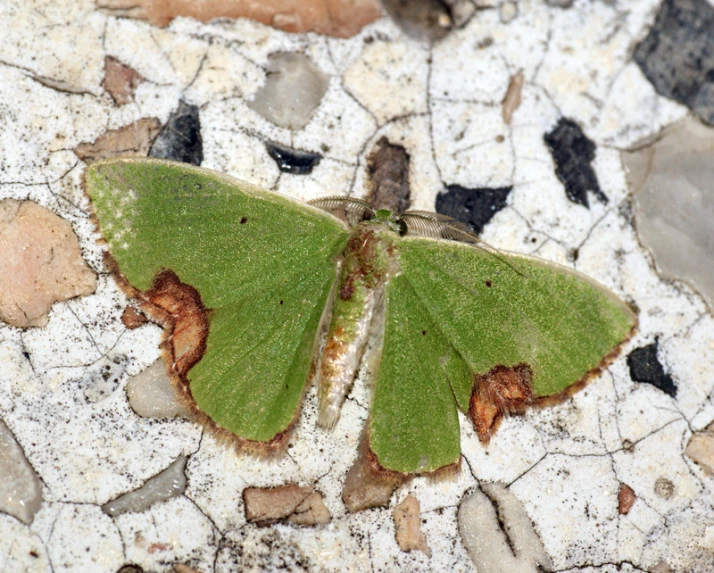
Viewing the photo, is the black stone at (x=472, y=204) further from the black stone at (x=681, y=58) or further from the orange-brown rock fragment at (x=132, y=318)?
the orange-brown rock fragment at (x=132, y=318)

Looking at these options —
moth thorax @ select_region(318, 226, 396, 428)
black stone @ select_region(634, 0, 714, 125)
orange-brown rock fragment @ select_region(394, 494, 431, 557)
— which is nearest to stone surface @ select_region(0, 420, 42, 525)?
moth thorax @ select_region(318, 226, 396, 428)

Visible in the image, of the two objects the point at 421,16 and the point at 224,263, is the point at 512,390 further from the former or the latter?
the point at 421,16

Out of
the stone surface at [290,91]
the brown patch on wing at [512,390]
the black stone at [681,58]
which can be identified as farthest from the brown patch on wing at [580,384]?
the stone surface at [290,91]

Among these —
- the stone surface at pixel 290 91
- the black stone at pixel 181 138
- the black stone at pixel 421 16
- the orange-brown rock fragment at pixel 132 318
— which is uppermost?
the black stone at pixel 421 16

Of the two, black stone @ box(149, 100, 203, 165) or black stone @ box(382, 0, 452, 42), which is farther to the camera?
black stone @ box(382, 0, 452, 42)

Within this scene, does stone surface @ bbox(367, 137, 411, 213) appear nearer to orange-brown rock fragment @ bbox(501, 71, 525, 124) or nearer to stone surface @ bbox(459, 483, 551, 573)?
orange-brown rock fragment @ bbox(501, 71, 525, 124)

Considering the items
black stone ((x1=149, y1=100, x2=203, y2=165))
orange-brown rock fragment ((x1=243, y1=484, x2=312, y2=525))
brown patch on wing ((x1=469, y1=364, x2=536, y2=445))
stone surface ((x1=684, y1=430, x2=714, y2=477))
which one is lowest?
orange-brown rock fragment ((x1=243, y1=484, x2=312, y2=525))
